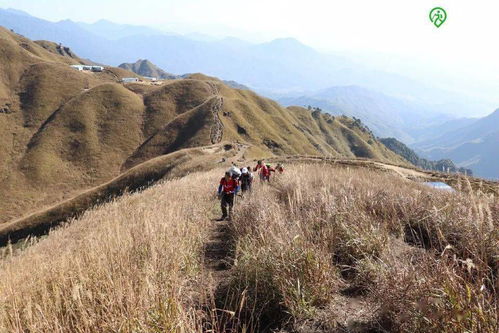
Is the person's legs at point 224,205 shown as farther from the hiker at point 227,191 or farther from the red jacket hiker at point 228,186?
the red jacket hiker at point 228,186

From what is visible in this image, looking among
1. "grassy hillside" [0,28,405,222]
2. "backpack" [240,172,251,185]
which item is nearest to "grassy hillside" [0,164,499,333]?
"backpack" [240,172,251,185]

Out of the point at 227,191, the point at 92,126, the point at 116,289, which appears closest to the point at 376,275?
the point at 116,289

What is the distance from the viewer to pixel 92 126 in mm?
98812

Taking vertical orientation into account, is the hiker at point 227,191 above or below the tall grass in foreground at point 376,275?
below

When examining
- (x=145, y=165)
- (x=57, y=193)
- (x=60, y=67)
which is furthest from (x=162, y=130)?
(x=60, y=67)

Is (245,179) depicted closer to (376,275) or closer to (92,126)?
(376,275)

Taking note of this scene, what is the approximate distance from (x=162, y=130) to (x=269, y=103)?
165ft

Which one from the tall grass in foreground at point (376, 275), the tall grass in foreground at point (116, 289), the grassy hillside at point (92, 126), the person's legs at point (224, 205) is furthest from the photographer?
the grassy hillside at point (92, 126)

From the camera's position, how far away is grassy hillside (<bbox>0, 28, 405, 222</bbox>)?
265 feet

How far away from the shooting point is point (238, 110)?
108062 mm

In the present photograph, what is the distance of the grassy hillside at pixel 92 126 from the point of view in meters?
80.7

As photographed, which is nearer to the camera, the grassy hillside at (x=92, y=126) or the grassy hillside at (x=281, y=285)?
the grassy hillside at (x=281, y=285)

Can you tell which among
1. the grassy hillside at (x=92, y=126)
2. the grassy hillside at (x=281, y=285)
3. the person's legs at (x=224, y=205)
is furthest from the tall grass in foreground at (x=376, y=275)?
the grassy hillside at (x=92, y=126)

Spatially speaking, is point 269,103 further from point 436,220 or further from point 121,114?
point 436,220
